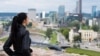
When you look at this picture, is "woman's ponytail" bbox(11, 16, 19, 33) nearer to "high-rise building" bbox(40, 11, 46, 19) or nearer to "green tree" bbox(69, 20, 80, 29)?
"green tree" bbox(69, 20, 80, 29)

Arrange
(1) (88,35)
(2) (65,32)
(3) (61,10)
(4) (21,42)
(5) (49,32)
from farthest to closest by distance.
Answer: (3) (61,10) < (2) (65,32) < (5) (49,32) < (1) (88,35) < (4) (21,42)

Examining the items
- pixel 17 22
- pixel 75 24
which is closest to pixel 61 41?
pixel 75 24

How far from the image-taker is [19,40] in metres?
1.07

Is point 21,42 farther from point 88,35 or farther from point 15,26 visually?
point 88,35

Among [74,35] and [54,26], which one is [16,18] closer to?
[74,35]

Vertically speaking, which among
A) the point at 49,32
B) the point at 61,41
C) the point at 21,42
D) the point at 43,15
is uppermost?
the point at 21,42

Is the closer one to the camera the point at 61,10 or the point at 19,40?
the point at 19,40

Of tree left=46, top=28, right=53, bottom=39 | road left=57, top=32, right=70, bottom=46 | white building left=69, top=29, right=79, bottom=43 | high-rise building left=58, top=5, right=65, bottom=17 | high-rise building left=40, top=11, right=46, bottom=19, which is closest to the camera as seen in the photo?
Answer: road left=57, top=32, right=70, bottom=46

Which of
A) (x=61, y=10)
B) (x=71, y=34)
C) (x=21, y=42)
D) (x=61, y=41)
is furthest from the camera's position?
(x=61, y=10)

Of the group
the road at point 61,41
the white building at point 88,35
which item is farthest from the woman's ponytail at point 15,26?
the white building at point 88,35

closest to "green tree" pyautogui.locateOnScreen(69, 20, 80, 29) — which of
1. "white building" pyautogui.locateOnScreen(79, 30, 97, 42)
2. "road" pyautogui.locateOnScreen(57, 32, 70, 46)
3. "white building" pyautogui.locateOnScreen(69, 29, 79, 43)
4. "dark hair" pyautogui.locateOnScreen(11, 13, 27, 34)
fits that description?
"white building" pyautogui.locateOnScreen(69, 29, 79, 43)

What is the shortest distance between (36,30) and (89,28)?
81.4 inches

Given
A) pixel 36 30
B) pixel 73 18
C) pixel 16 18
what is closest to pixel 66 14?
pixel 73 18

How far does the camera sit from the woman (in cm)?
106
